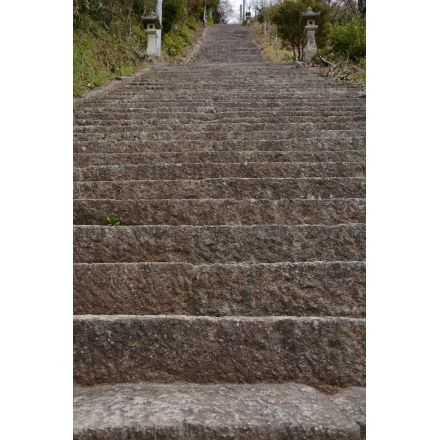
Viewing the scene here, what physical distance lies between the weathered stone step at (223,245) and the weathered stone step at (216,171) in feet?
3.35

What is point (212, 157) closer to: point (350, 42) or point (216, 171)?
point (216, 171)

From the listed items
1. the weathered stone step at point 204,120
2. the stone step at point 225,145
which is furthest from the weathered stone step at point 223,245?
the weathered stone step at point 204,120

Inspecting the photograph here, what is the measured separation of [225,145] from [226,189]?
1054 millimetres

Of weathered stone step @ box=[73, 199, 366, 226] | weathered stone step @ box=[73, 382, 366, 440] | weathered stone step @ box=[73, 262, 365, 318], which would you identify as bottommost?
weathered stone step @ box=[73, 382, 366, 440]

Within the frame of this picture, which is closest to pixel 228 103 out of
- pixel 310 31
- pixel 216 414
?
pixel 216 414

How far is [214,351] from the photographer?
5.16 ft

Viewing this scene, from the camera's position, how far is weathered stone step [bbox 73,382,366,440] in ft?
4.03

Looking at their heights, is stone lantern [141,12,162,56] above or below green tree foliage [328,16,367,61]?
above

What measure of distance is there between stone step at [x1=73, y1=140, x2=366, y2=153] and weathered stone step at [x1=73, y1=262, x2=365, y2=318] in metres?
2.02

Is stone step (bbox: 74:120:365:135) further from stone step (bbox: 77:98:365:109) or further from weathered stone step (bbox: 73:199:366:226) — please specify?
weathered stone step (bbox: 73:199:366:226)

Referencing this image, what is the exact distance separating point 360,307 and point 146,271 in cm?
89

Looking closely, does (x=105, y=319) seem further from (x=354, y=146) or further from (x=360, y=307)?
(x=354, y=146)

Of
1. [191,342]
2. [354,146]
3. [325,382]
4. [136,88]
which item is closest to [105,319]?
[191,342]

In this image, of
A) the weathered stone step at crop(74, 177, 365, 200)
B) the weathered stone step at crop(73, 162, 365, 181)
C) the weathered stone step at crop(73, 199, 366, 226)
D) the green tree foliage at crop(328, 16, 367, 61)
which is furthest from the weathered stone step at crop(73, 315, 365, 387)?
the green tree foliage at crop(328, 16, 367, 61)
